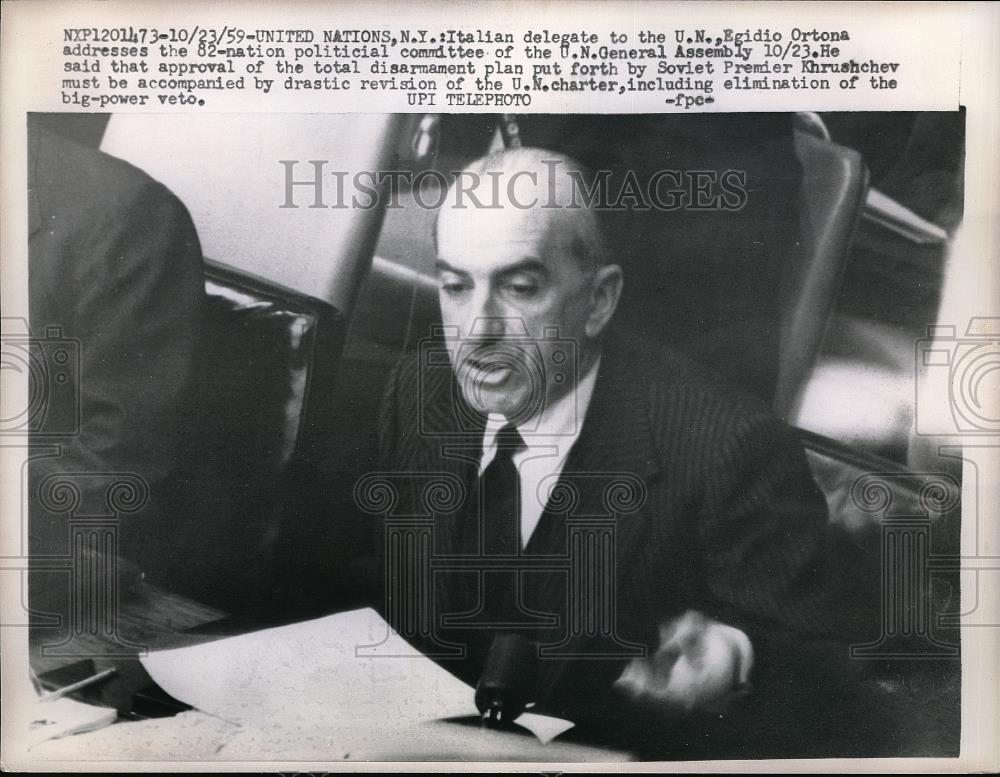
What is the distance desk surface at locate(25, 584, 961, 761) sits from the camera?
3139 mm

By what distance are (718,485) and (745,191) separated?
993mm

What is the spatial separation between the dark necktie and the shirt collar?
0.10 ft

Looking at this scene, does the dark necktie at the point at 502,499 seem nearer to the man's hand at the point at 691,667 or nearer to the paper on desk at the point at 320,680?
the paper on desk at the point at 320,680

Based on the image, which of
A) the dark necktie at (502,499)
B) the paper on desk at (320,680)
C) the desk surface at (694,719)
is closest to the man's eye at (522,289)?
the dark necktie at (502,499)

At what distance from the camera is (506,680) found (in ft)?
10.3

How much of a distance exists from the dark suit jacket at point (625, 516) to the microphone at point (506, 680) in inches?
2.1

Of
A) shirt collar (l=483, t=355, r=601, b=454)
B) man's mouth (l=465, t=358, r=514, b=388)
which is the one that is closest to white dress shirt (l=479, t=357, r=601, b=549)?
shirt collar (l=483, t=355, r=601, b=454)

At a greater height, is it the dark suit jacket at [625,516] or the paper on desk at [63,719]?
the dark suit jacket at [625,516]

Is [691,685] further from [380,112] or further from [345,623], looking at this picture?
[380,112]

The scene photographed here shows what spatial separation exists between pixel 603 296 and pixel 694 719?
57.7 inches

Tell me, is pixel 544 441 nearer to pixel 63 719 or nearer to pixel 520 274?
pixel 520 274

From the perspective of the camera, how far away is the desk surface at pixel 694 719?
3139 mm

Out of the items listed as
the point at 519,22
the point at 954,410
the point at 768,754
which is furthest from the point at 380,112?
the point at 768,754

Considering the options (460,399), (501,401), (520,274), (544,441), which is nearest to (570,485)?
(544,441)
